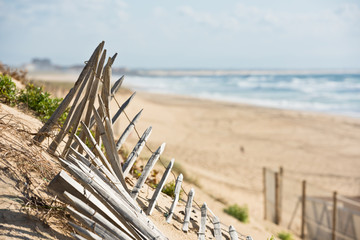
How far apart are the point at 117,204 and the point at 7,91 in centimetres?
316

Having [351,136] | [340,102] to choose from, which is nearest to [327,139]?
[351,136]

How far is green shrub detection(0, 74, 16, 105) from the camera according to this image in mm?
4965

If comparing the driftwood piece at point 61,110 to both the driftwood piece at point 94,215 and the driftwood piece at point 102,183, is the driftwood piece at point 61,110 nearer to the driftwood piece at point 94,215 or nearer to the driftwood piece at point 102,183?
the driftwood piece at point 102,183

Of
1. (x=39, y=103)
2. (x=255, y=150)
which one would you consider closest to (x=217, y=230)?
(x=39, y=103)

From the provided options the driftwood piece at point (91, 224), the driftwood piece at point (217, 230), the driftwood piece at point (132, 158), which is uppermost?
the driftwood piece at point (132, 158)

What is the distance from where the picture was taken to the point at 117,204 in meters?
2.89

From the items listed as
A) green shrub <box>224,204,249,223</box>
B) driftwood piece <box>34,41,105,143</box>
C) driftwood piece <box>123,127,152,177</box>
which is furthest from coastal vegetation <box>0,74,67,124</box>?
green shrub <box>224,204,249,223</box>

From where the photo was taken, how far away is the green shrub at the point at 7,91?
4965 mm

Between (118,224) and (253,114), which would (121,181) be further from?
(253,114)

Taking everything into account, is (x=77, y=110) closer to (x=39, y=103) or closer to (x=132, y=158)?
(x=132, y=158)

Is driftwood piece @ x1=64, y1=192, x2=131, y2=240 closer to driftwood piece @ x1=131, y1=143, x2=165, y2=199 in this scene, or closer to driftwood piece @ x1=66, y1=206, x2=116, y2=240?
driftwood piece @ x1=66, y1=206, x2=116, y2=240

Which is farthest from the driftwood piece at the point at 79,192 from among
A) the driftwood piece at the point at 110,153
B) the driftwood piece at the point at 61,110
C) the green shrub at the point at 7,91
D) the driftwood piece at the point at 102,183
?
the green shrub at the point at 7,91

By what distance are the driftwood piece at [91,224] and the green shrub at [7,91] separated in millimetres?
2988

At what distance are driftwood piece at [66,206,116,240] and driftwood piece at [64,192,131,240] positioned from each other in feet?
0.15
